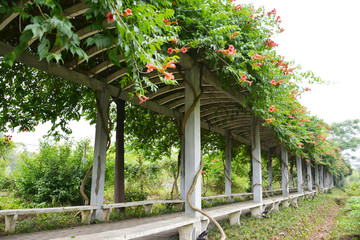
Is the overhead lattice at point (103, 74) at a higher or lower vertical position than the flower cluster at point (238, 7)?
lower

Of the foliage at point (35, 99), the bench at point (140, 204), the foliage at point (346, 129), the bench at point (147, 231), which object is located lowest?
the bench at point (140, 204)

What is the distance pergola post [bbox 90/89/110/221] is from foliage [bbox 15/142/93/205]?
2486mm

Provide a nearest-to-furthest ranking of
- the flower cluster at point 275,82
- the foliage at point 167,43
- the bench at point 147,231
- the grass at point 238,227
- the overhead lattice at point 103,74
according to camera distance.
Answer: the foliage at point 167,43 < the bench at point 147,231 < the overhead lattice at point 103,74 < the grass at point 238,227 < the flower cluster at point 275,82

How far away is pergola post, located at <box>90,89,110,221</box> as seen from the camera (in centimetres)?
471

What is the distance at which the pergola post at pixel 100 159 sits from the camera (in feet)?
15.5

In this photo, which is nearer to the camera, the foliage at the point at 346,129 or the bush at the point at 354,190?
the bush at the point at 354,190

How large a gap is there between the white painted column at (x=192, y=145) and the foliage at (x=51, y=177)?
3990 mm

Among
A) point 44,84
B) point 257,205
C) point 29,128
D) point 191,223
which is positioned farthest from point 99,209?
point 257,205

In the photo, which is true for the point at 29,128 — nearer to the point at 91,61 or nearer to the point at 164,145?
the point at 91,61

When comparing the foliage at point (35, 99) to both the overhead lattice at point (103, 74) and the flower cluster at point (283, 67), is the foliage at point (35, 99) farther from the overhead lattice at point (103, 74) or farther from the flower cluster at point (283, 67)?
the flower cluster at point (283, 67)

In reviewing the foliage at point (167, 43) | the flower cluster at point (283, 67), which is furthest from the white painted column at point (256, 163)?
the flower cluster at point (283, 67)

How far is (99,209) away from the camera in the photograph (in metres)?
4.70

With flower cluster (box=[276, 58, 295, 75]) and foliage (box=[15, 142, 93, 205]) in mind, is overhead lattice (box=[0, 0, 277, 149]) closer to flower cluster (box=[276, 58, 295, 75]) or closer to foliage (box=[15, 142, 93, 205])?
flower cluster (box=[276, 58, 295, 75])

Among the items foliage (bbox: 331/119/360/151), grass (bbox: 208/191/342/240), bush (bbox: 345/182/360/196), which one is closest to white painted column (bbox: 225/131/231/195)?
grass (bbox: 208/191/342/240)
